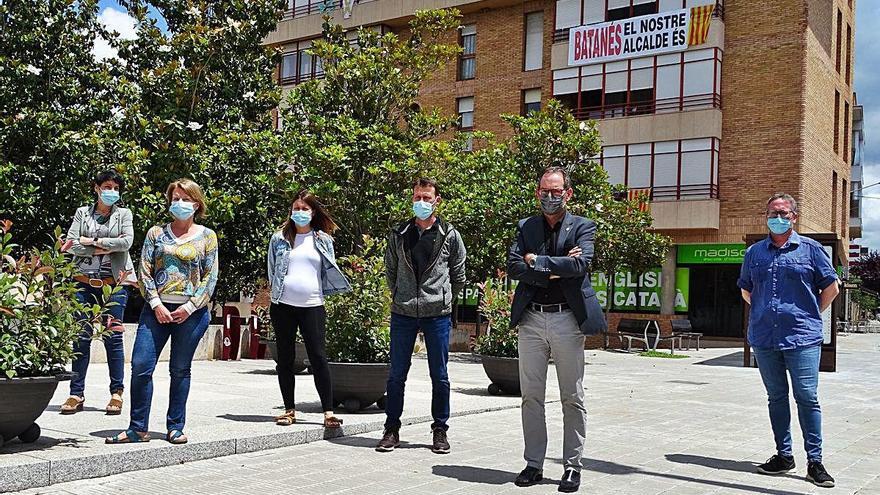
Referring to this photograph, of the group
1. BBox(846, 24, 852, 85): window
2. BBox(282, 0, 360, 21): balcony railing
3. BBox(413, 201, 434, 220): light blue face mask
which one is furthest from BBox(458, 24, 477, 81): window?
BBox(413, 201, 434, 220): light blue face mask

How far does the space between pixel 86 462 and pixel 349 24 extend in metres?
34.6

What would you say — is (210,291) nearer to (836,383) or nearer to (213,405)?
(213,405)

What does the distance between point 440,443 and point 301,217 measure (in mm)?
2190

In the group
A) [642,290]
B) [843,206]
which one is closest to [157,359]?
[642,290]

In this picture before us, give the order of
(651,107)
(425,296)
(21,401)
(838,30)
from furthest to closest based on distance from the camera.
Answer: (838,30)
(651,107)
(425,296)
(21,401)

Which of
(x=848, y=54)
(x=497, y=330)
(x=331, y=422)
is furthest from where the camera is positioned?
(x=848, y=54)

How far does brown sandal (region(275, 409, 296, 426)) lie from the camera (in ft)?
25.1

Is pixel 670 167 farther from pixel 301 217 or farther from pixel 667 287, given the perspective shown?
pixel 301 217

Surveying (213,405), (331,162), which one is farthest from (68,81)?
(213,405)

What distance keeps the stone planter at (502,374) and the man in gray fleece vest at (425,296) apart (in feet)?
12.9

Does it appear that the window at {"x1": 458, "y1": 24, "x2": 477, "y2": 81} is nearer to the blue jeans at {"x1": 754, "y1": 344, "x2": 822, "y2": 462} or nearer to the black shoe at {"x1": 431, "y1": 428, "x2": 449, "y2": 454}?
the black shoe at {"x1": 431, "y1": 428, "x2": 449, "y2": 454}

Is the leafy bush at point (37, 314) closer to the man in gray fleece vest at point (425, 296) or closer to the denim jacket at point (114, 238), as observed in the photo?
the denim jacket at point (114, 238)

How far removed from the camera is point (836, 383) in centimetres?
1584

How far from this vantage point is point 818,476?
6.39m
